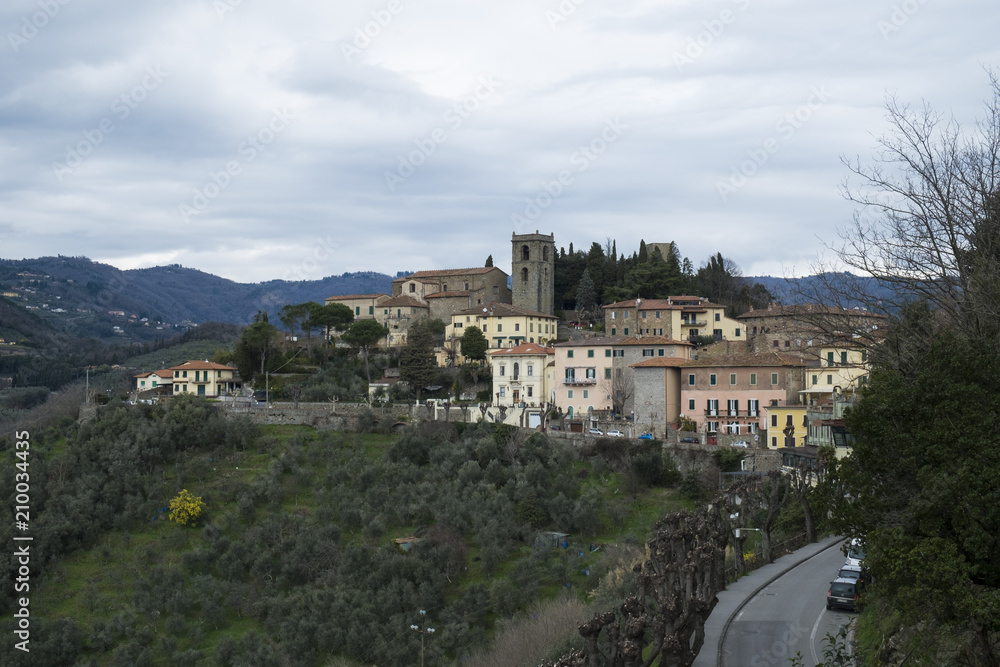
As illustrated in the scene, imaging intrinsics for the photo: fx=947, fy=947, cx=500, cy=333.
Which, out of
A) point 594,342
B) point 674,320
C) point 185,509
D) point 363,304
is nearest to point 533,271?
point 363,304

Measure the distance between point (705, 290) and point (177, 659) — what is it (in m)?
57.3

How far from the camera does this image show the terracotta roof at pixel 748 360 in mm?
51500

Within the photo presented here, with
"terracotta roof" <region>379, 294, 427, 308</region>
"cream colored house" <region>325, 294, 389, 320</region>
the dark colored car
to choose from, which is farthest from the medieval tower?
the dark colored car

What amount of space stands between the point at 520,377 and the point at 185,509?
23149 mm

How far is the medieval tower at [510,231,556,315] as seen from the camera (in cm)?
8317

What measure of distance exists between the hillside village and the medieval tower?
4.3 inches

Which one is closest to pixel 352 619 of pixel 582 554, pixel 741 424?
pixel 582 554

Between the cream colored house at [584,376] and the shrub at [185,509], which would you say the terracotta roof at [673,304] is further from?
the shrub at [185,509]

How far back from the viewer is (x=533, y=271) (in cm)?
8350

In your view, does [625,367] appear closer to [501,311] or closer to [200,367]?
[501,311]

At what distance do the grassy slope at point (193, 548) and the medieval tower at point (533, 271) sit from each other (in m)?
31.1

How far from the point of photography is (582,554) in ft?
132

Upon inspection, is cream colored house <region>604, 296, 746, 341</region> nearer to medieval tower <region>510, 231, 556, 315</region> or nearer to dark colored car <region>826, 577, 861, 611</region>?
medieval tower <region>510, 231, 556, 315</region>

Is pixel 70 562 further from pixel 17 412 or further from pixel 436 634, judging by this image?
pixel 17 412
